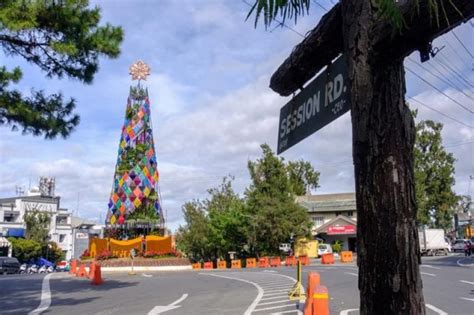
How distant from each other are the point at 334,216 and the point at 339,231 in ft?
20.9

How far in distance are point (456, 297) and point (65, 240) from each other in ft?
249

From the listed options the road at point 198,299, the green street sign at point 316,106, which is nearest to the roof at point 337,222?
the road at point 198,299

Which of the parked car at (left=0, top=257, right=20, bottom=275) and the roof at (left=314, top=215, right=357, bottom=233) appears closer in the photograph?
the parked car at (left=0, top=257, right=20, bottom=275)

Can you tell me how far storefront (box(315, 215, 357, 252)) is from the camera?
61844 millimetres

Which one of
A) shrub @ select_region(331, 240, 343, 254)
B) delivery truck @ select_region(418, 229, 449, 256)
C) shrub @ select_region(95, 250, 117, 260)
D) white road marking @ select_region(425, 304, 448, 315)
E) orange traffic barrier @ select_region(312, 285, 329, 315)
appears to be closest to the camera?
orange traffic barrier @ select_region(312, 285, 329, 315)

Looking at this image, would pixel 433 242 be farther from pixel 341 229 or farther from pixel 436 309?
pixel 436 309

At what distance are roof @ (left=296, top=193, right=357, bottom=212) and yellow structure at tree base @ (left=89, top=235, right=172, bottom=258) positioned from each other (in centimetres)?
2975

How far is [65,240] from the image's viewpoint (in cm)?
8225

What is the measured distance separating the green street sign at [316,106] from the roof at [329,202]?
62174 millimetres

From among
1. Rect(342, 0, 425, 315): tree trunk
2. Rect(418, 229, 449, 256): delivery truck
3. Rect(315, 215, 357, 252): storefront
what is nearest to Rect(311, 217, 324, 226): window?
Rect(315, 215, 357, 252): storefront

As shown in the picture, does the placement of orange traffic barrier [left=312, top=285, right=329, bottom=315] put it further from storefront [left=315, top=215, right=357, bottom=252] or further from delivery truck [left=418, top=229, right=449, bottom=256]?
storefront [left=315, top=215, right=357, bottom=252]

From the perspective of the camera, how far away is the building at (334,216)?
62344 millimetres

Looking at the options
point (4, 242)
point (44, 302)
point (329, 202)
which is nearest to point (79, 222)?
point (4, 242)

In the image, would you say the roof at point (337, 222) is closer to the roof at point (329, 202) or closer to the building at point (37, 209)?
the roof at point (329, 202)
